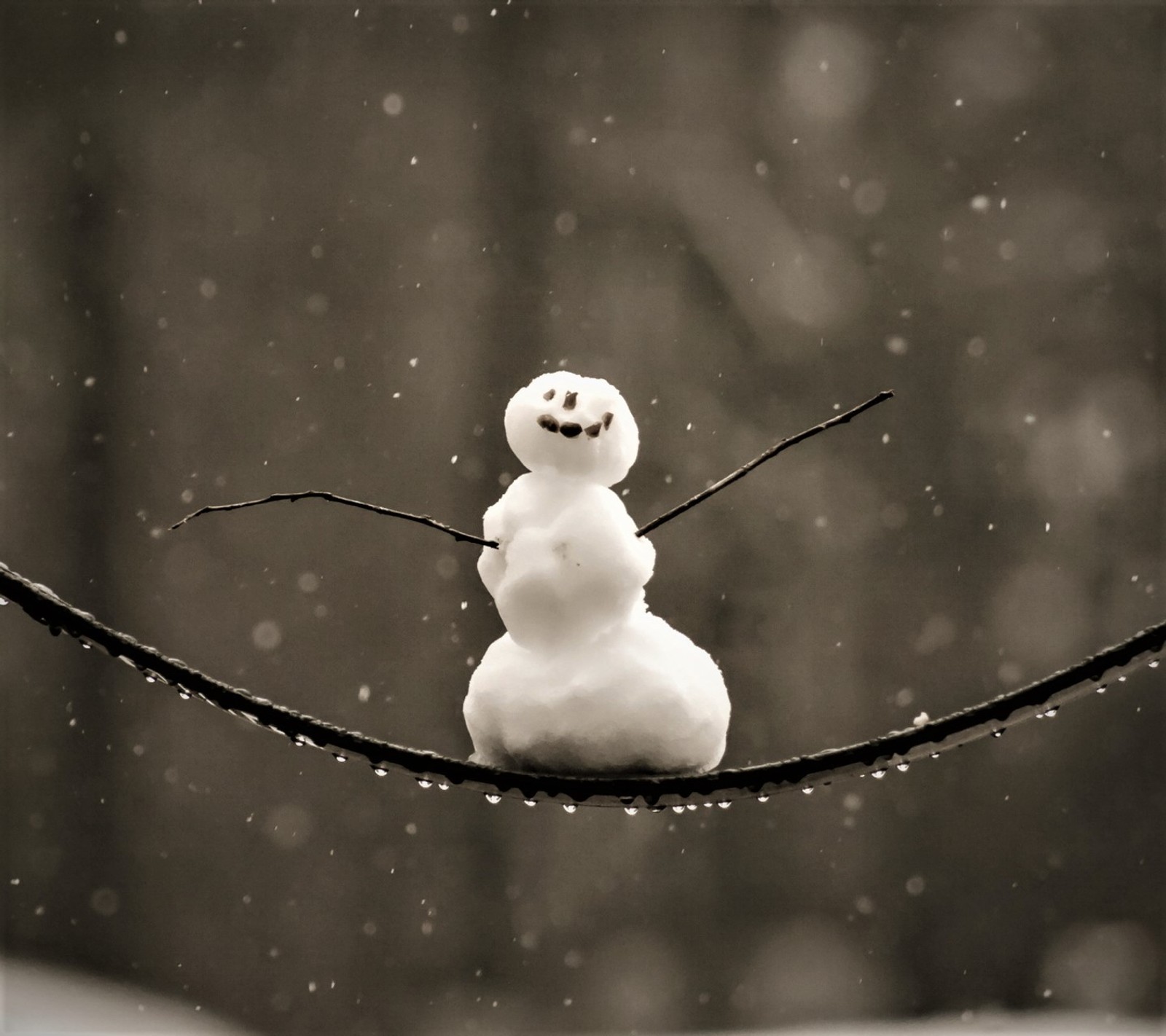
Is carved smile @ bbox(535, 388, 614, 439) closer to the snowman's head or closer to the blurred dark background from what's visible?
the snowman's head

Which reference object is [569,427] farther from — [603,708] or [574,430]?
[603,708]

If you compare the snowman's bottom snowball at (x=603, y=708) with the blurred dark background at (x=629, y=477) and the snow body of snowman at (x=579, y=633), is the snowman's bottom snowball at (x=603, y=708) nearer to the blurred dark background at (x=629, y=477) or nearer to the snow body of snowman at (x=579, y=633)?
the snow body of snowman at (x=579, y=633)

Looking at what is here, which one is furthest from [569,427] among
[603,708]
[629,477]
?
[629,477]

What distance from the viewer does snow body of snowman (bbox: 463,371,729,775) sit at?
49cm

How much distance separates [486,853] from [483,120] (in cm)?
96

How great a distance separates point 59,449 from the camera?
1682mm

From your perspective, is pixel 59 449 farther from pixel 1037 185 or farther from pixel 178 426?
pixel 1037 185

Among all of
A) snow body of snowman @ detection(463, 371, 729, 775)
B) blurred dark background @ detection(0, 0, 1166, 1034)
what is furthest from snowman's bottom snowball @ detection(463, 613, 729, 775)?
blurred dark background @ detection(0, 0, 1166, 1034)

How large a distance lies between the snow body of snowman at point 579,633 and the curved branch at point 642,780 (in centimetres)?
5

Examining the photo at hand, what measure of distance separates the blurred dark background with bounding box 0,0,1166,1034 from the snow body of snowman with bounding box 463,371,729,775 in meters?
1.05

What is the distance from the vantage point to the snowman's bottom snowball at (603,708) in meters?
0.49

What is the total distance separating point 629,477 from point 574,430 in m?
1.10

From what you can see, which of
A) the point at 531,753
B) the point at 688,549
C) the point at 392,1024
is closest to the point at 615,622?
the point at 531,753

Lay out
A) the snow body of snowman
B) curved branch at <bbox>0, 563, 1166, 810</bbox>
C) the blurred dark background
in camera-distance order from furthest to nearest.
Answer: the blurred dark background < the snow body of snowman < curved branch at <bbox>0, 563, 1166, 810</bbox>
